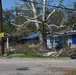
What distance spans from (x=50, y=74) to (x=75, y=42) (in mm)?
31993

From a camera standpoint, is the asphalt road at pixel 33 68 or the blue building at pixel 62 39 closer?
the asphalt road at pixel 33 68

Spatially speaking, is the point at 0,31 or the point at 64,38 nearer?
the point at 0,31

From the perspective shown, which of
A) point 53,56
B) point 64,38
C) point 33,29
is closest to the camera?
point 53,56

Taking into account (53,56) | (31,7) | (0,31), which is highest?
(31,7)

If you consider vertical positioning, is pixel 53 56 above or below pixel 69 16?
below

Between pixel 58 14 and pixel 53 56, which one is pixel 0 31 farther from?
pixel 58 14

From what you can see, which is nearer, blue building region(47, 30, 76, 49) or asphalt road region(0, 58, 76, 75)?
asphalt road region(0, 58, 76, 75)

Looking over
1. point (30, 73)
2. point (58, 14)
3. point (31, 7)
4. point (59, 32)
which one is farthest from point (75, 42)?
point (30, 73)

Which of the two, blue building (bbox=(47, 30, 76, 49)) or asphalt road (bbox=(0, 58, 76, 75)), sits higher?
blue building (bbox=(47, 30, 76, 49))

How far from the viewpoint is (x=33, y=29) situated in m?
67.8

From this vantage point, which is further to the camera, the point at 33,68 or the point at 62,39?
the point at 62,39

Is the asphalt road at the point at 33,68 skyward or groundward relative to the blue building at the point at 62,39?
groundward

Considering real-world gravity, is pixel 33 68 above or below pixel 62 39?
below

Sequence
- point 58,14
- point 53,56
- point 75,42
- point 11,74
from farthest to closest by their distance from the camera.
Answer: point 58,14, point 75,42, point 53,56, point 11,74
